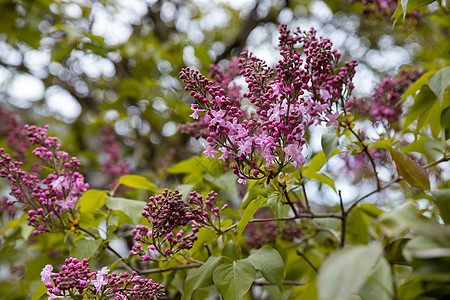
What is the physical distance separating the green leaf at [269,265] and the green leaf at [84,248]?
489 millimetres

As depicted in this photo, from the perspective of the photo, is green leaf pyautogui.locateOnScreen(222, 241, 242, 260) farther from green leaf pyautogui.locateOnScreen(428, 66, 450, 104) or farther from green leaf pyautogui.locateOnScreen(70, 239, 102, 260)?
green leaf pyautogui.locateOnScreen(428, 66, 450, 104)

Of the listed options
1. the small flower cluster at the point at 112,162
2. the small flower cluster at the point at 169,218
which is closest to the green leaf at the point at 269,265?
the small flower cluster at the point at 169,218

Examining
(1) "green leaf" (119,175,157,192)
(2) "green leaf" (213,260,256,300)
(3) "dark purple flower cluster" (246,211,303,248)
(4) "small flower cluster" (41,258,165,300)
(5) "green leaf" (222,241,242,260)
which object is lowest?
(3) "dark purple flower cluster" (246,211,303,248)

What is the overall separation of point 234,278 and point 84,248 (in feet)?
1.66

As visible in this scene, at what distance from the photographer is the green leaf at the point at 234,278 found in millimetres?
935

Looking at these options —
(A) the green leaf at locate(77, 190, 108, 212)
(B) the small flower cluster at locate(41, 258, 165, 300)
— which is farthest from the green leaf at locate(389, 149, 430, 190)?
(A) the green leaf at locate(77, 190, 108, 212)

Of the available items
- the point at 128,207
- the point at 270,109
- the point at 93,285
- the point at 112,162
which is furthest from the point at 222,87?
the point at 112,162

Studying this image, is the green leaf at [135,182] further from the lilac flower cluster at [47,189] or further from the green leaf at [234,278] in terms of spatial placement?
the green leaf at [234,278]

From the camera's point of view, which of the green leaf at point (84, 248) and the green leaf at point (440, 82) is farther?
the green leaf at point (84, 248)

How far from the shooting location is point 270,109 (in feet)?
3.33

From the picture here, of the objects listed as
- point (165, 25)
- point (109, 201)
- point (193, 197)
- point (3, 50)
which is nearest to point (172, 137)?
point (165, 25)

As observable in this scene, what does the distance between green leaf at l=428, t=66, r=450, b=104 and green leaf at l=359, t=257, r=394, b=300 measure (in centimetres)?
64

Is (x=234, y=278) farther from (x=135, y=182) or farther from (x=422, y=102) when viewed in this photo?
(x=422, y=102)

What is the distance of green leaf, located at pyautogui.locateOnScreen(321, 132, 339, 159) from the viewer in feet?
3.78
